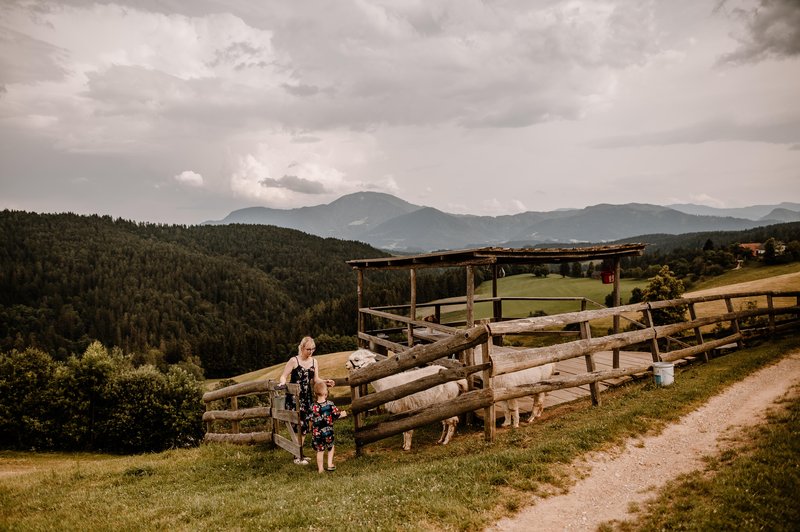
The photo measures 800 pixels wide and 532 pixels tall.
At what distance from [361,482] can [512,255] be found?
7.45 meters

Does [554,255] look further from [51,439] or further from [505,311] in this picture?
[505,311]

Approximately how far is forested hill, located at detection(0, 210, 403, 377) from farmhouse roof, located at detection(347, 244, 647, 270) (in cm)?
7584

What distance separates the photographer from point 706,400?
334 inches

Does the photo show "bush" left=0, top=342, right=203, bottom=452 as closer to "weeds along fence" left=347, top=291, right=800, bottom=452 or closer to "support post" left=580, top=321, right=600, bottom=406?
"weeds along fence" left=347, top=291, right=800, bottom=452

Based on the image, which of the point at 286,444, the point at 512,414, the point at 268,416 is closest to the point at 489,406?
the point at 512,414

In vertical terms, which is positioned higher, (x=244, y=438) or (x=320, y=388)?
(x=320, y=388)

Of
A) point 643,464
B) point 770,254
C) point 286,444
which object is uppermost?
point 770,254

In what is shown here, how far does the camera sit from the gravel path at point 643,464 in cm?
499

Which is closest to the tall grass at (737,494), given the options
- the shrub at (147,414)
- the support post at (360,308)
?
the support post at (360,308)

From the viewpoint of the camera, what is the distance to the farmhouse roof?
10961 mm

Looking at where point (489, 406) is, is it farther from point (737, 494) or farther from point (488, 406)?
point (737, 494)

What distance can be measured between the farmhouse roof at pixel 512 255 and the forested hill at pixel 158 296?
75839 mm

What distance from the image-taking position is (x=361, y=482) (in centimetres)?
638

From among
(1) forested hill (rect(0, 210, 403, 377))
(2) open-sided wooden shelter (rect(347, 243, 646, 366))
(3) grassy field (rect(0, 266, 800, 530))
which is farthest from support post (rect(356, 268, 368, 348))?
(1) forested hill (rect(0, 210, 403, 377))
